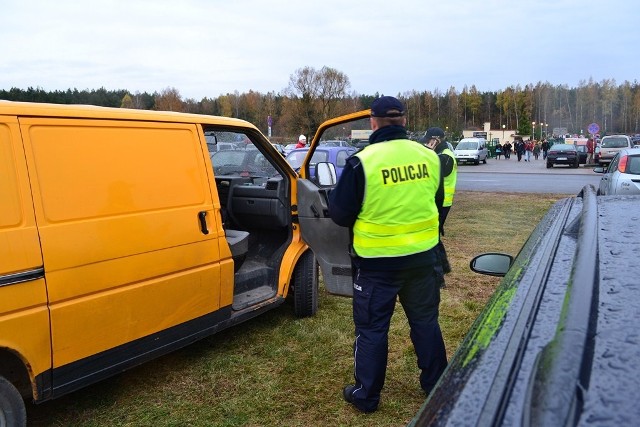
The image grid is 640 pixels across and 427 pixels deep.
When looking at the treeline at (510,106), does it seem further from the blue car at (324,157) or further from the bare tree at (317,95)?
the blue car at (324,157)

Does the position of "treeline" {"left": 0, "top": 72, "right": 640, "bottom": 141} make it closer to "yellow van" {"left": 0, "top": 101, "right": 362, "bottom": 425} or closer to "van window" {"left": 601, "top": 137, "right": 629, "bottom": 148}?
"van window" {"left": 601, "top": 137, "right": 629, "bottom": 148}

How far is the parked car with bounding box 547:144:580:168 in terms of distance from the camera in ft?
89.1

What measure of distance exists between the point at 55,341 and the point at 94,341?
0.24 metres

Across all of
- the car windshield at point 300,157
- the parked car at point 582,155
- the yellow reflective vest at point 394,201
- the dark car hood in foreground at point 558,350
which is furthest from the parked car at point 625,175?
the parked car at point 582,155

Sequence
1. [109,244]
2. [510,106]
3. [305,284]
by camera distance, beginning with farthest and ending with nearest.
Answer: [510,106], [305,284], [109,244]

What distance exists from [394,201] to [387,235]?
7.7 inches

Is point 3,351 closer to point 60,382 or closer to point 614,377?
point 60,382

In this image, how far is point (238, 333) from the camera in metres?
4.66

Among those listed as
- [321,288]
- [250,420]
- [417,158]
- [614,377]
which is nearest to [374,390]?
[250,420]

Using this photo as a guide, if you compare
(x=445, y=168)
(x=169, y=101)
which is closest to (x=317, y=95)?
(x=169, y=101)

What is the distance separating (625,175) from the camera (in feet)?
29.1

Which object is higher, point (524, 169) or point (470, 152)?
point (470, 152)

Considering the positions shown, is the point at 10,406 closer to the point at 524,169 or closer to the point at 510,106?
the point at 524,169

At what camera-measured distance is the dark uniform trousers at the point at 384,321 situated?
3.08 metres
